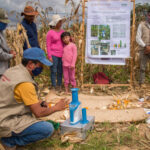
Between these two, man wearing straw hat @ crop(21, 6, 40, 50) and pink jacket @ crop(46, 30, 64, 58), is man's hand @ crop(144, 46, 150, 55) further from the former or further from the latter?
man wearing straw hat @ crop(21, 6, 40, 50)

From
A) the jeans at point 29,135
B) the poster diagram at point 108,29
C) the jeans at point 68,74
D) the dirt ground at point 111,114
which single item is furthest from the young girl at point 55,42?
the jeans at point 29,135

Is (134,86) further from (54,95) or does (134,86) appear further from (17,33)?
(17,33)

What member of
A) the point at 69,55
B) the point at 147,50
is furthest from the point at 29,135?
the point at 147,50

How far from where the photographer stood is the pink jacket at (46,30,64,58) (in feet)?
16.4

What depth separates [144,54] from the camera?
5.41 m

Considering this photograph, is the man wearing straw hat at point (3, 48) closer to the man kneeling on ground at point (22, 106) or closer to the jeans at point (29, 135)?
the man kneeling on ground at point (22, 106)

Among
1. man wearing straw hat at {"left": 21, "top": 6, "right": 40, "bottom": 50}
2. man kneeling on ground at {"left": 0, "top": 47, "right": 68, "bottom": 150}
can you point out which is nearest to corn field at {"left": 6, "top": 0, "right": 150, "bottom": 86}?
man wearing straw hat at {"left": 21, "top": 6, "right": 40, "bottom": 50}

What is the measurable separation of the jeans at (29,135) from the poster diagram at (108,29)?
300 centimetres

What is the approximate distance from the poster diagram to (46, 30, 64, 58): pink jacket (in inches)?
28.3

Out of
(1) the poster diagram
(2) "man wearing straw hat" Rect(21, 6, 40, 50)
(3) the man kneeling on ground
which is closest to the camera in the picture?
(3) the man kneeling on ground

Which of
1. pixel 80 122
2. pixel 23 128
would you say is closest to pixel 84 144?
pixel 80 122

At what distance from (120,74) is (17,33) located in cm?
334

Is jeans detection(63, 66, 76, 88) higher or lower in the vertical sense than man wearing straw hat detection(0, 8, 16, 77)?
lower

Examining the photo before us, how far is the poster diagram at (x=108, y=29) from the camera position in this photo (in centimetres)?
515
